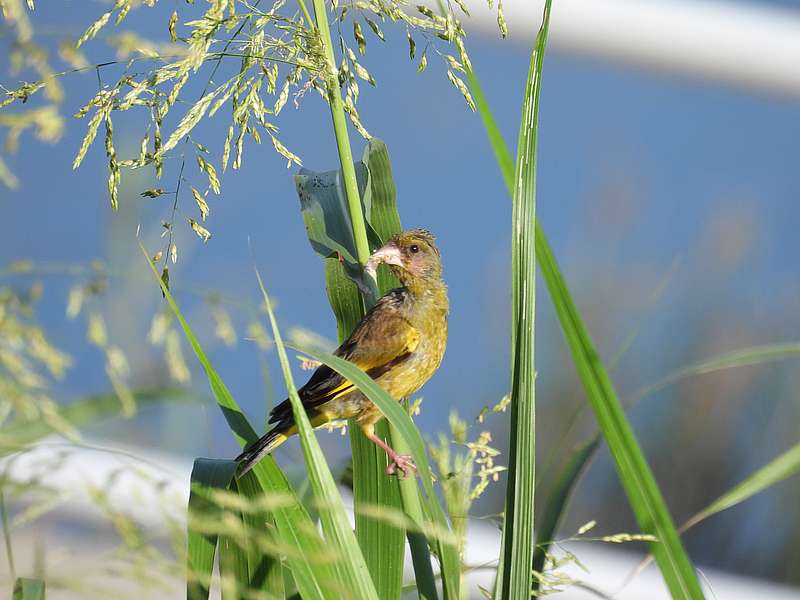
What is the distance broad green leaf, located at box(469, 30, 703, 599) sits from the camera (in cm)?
95

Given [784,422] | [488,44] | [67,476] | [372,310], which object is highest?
[488,44]

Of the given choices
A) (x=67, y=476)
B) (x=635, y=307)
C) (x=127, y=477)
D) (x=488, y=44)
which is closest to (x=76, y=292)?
(x=67, y=476)

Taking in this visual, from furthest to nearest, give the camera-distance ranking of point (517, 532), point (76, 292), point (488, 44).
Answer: point (488, 44) → point (517, 532) → point (76, 292)

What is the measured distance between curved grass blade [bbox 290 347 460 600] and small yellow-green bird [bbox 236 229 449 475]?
0.13 meters

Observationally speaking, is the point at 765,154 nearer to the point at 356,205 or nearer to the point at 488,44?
the point at 488,44

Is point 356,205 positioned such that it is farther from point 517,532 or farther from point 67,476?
point 67,476

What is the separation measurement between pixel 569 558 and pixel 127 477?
144cm

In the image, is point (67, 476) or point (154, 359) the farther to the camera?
point (154, 359)

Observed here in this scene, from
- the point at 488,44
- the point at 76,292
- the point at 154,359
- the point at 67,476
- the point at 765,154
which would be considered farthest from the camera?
the point at 765,154

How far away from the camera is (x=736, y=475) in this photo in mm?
2832

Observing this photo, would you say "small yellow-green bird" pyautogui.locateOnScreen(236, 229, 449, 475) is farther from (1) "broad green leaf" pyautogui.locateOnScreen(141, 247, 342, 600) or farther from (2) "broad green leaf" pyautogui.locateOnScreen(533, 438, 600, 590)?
(2) "broad green leaf" pyautogui.locateOnScreen(533, 438, 600, 590)

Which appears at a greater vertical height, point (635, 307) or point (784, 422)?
point (635, 307)

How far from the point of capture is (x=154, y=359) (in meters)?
2.69

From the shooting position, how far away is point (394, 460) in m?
1.04
